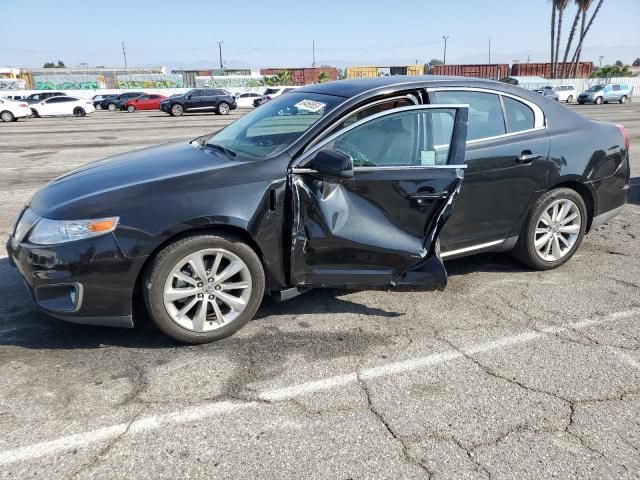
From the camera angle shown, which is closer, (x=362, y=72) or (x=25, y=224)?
(x=25, y=224)

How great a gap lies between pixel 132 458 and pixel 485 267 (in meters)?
3.61

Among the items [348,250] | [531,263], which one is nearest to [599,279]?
[531,263]

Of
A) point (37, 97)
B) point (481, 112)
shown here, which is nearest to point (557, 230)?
point (481, 112)

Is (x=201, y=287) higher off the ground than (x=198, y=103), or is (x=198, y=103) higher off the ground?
(x=198, y=103)

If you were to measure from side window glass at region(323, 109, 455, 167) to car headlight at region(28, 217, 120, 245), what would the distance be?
1536 millimetres

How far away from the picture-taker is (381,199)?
12.1 feet

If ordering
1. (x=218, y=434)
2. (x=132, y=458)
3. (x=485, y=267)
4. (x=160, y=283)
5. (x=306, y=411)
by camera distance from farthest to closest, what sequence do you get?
(x=485, y=267), (x=160, y=283), (x=306, y=411), (x=218, y=434), (x=132, y=458)

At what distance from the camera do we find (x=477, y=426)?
272 centimetres

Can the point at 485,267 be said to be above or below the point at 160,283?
below

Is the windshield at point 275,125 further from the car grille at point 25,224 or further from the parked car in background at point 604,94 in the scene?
the parked car in background at point 604,94

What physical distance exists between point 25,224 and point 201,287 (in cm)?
124

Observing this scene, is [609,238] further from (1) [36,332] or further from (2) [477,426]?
(1) [36,332]

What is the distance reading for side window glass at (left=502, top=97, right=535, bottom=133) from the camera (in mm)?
4469

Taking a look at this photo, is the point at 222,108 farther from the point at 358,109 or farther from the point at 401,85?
the point at 358,109
